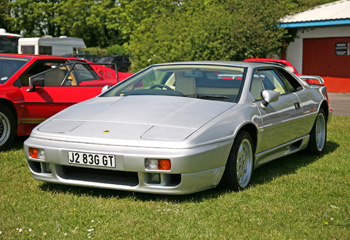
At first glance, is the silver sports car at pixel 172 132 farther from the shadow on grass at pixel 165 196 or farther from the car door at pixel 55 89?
the car door at pixel 55 89

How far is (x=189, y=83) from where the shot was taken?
5602 millimetres

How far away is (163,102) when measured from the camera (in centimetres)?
518

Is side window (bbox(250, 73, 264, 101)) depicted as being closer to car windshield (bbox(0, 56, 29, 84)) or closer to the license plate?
the license plate

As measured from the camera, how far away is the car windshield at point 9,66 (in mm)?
7583

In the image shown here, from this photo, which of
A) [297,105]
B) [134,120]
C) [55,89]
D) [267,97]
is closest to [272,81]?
[297,105]

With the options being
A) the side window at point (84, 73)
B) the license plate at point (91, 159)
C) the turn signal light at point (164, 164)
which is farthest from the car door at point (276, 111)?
the side window at point (84, 73)

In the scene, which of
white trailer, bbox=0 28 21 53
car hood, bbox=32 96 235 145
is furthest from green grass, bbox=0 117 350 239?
white trailer, bbox=0 28 21 53

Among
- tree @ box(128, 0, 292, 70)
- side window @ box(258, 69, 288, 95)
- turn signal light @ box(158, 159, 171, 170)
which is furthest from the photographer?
tree @ box(128, 0, 292, 70)

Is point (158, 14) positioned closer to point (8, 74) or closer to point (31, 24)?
point (8, 74)

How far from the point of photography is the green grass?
151 inches

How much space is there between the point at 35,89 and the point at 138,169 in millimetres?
3709

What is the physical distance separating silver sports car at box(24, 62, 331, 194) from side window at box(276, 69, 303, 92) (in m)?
0.31

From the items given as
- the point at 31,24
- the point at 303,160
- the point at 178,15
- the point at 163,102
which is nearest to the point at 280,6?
the point at 178,15

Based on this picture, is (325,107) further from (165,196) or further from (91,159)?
(91,159)
